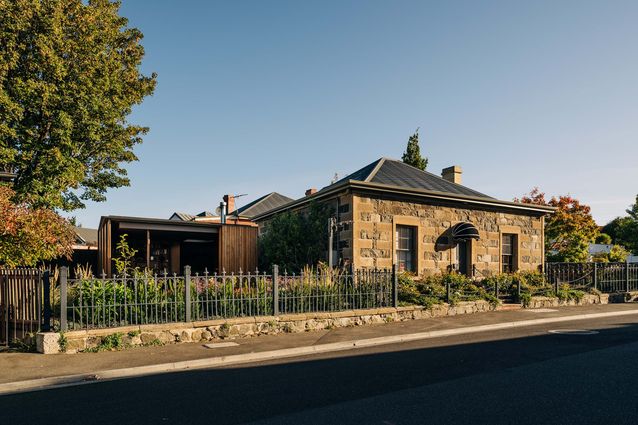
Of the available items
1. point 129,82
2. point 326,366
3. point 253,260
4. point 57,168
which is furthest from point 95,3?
point 326,366

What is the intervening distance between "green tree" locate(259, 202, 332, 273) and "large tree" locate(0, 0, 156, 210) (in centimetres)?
1008

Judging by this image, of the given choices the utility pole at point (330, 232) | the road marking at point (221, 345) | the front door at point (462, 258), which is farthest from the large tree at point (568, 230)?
the road marking at point (221, 345)

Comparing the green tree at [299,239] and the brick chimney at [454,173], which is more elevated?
the brick chimney at [454,173]

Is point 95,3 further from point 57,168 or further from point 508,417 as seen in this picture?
point 508,417

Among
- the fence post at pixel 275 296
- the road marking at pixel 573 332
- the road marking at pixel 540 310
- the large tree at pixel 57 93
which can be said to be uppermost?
the large tree at pixel 57 93

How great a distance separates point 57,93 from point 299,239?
12858mm

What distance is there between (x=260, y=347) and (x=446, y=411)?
5677 millimetres

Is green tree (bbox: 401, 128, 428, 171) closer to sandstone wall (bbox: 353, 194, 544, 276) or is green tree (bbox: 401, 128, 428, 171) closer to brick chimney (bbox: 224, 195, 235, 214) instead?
sandstone wall (bbox: 353, 194, 544, 276)

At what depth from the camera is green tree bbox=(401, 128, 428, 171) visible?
106 feet

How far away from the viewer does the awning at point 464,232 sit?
1902 cm

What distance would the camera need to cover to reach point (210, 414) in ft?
19.1

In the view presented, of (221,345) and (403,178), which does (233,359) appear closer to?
(221,345)

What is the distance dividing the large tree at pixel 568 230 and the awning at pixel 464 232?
16815mm

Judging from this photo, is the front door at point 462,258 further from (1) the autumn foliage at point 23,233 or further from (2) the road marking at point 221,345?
(1) the autumn foliage at point 23,233
